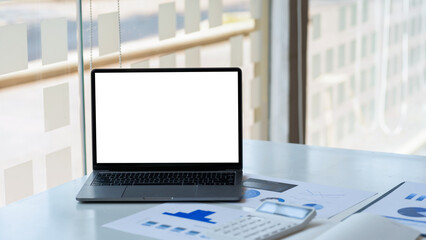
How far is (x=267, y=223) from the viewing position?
1.28 metres

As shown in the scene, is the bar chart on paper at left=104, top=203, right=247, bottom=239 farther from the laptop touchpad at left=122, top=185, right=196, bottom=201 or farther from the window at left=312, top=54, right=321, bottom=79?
the window at left=312, top=54, right=321, bottom=79

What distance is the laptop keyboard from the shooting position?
5.15 ft

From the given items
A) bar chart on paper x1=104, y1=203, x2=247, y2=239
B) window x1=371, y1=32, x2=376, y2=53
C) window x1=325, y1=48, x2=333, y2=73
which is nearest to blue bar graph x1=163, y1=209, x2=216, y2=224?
bar chart on paper x1=104, y1=203, x2=247, y2=239

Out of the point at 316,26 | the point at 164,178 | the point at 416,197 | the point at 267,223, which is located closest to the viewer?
the point at 267,223

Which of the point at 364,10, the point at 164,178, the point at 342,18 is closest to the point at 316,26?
the point at 342,18

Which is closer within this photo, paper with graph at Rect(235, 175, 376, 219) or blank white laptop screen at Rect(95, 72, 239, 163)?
paper with graph at Rect(235, 175, 376, 219)

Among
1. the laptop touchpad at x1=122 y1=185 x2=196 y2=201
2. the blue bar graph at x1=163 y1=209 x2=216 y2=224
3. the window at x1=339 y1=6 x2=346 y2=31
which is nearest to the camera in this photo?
the blue bar graph at x1=163 y1=209 x2=216 y2=224

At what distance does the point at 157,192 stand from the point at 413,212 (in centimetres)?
55

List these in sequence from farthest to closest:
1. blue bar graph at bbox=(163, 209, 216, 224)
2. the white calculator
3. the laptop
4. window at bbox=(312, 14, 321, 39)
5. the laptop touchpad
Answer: window at bbox=(312, 14, 321, 39) < the laptop < the laptop touchpad < blue bar graph at bbox=(163, 209, 216, 224) < the white calculator

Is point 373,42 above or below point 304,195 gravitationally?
above

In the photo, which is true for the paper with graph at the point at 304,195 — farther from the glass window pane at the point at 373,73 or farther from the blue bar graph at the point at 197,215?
the glass window pane at the point at 373,73

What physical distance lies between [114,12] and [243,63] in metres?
1.03

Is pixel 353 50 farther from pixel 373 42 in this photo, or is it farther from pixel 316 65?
pixel 316 65

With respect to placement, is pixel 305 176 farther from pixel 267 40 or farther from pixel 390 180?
pixel 267 40
